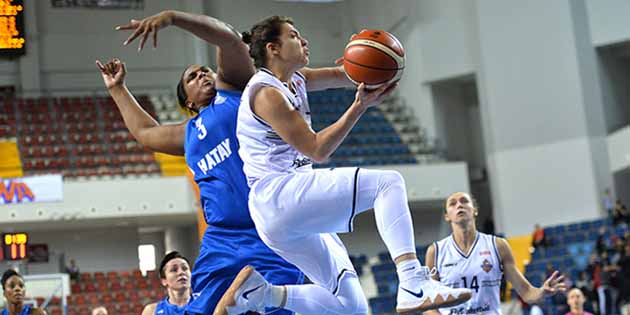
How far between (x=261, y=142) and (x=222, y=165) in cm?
38

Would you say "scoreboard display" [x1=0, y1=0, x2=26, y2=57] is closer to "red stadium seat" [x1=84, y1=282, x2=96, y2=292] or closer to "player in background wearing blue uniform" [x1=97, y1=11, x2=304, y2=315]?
"player in background wearing blue uniform" [x1=97, y1=11, x2=304, y2=315]

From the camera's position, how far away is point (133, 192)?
70.5ft

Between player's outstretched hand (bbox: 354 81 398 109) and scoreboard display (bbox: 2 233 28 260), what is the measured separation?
9.25 metres

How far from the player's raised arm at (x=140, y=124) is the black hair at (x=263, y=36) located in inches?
30.8

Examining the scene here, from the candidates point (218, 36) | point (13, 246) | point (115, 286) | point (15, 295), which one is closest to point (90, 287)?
point (115, 286)

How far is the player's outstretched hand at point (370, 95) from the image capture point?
3.80m

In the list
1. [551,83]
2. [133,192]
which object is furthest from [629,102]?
[133,192]

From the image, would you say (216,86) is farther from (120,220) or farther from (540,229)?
(120,220)

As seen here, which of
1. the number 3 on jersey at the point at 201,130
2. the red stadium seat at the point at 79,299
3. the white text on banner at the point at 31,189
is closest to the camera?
the number 3 on jersey at the point at 201,130

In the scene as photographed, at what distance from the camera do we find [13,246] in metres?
12.1

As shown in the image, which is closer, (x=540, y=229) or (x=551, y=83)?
(x=540, y=229)

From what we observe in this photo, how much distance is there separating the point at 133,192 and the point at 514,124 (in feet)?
29.5

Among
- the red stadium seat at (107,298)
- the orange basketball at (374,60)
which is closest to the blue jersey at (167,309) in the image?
the orange basketball at (374,60)

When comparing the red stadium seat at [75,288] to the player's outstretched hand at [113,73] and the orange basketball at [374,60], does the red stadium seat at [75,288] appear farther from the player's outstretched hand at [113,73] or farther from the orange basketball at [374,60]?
the orange basketball at [374,60]
